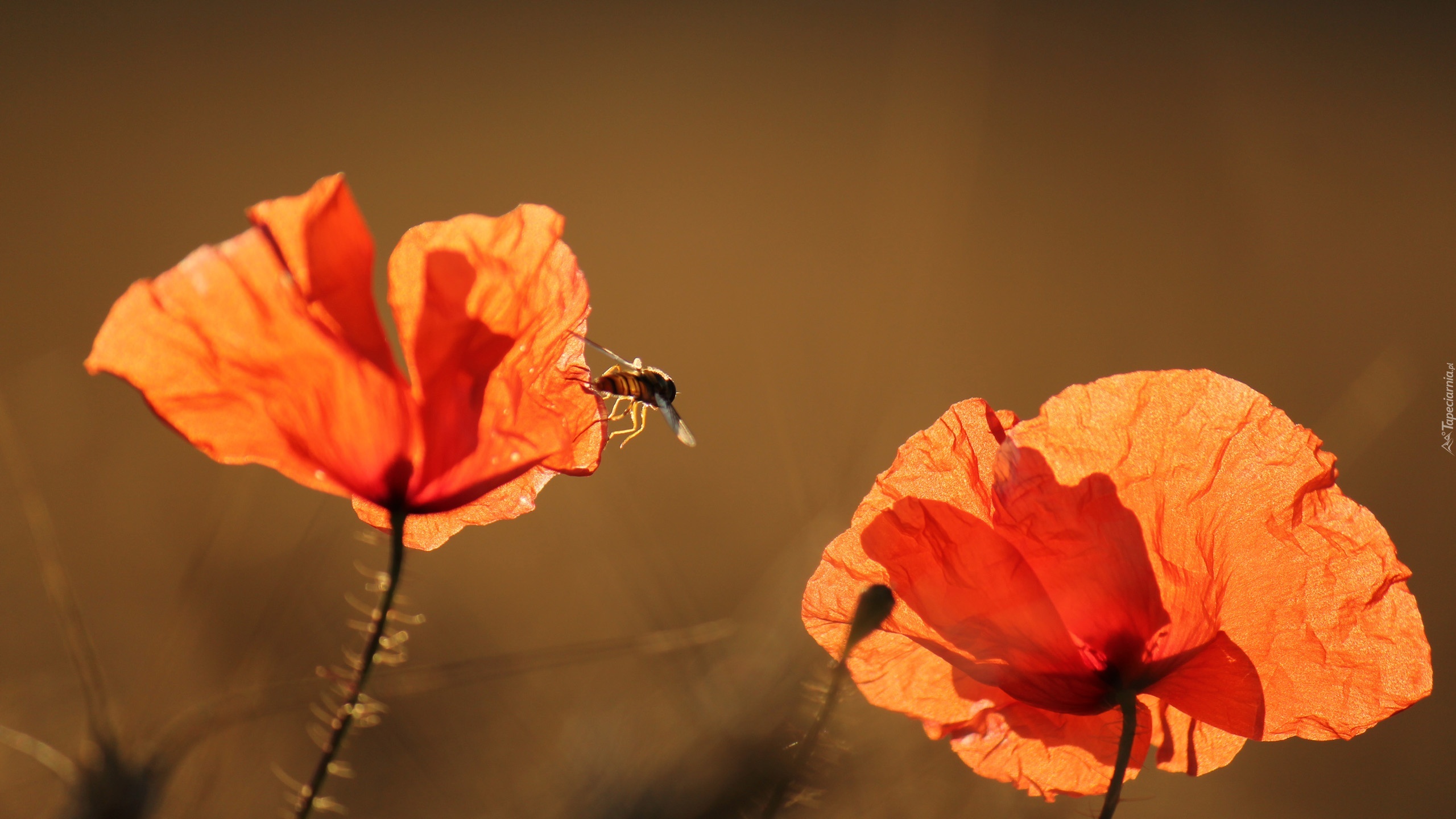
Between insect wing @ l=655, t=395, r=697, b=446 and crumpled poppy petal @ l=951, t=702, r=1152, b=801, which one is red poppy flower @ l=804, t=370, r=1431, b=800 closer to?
crumpled poppy petal @ l=951, t=702, r=1152, b=801

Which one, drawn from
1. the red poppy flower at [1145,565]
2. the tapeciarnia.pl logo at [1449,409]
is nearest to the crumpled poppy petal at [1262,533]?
the red poppy flower at [1145,565]

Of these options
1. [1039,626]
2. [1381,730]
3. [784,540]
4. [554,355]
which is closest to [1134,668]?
[1039,626]

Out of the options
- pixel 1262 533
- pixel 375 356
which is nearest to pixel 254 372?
pixel 375 356

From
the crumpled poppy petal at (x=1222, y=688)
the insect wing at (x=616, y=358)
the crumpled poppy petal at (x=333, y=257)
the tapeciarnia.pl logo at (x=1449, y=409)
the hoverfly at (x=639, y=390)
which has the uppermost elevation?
the crumpled poppy petal at (x=333, y=257)

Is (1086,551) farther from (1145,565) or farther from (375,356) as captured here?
(375,356)

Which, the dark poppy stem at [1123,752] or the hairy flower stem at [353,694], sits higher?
the hairy flower stem at [353,694]

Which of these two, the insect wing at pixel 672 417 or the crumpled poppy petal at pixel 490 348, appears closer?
the crumpled poppy petal at pixel 490 348

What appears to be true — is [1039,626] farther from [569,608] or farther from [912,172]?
[912,172]

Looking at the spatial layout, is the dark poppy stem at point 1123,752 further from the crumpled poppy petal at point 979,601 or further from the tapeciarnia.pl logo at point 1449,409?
the tapeciarnia.pl logo at point 1449,409
